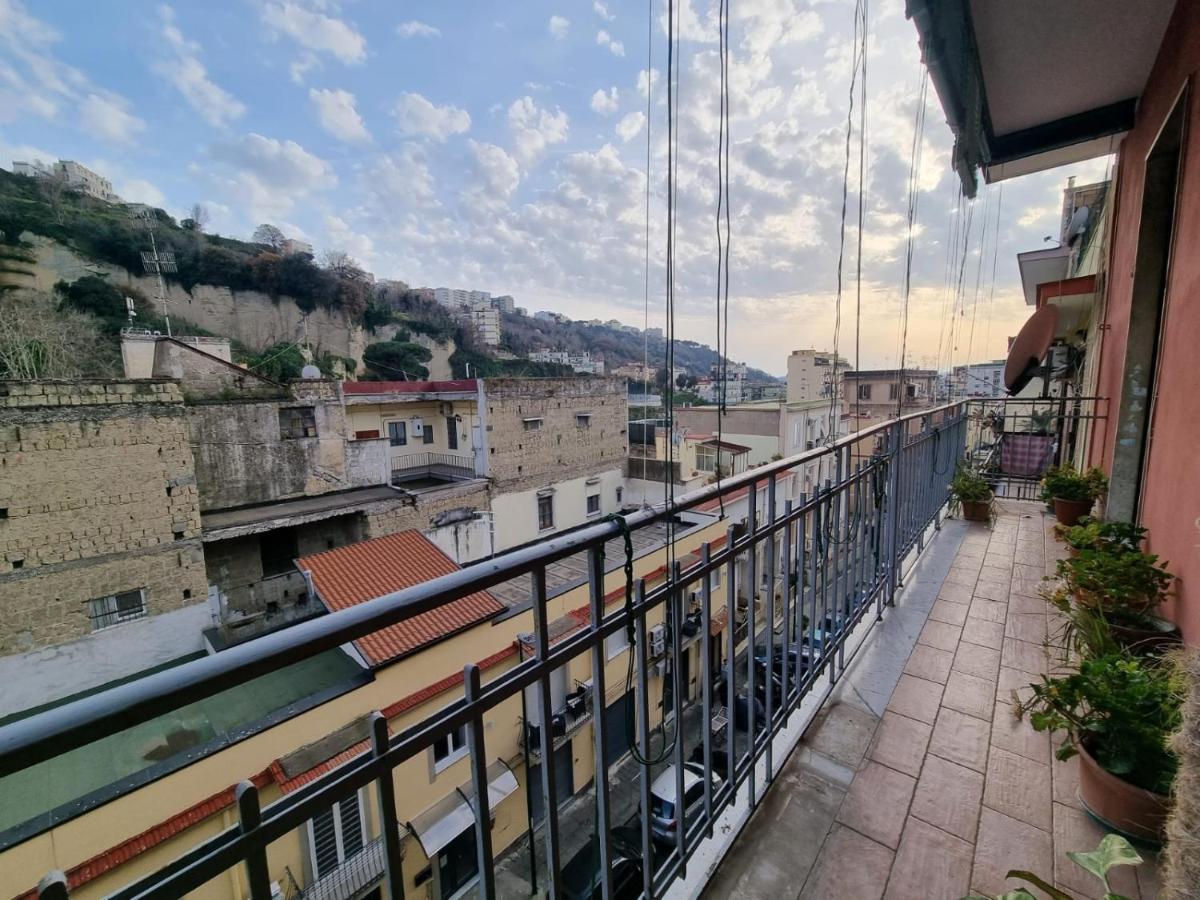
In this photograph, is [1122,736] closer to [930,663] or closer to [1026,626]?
[930,663]

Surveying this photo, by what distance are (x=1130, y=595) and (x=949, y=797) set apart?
1376mm

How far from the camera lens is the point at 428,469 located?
17.8 metres

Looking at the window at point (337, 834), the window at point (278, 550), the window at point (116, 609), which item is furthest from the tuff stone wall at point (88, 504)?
the window at point (337, 834)

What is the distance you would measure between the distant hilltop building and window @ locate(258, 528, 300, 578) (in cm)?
2849

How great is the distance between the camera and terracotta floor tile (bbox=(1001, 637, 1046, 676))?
85.0 inches

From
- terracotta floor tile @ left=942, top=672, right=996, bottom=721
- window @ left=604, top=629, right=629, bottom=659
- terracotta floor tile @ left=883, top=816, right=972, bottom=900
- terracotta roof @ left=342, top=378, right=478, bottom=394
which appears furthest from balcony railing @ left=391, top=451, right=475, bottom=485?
terracotta floor tile @ left=883, top=816, right=972, bottom=900

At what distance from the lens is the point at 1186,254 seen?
228cm

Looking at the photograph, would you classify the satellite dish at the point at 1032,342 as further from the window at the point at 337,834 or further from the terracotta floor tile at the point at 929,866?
the window at the point at 337,834

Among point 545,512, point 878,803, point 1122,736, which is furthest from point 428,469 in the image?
point 1122,736

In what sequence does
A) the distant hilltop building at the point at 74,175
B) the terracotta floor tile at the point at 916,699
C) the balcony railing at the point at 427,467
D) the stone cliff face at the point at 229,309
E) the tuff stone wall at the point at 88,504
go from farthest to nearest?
the distant hilltop building at the point at 74,175
the stone cliff face at the point at 229,309
the balcony railing at the point at 427,467
the tuff stone wall at the point at 88,504
the terracotta floor tile at the point at 916,699

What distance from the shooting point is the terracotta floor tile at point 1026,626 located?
2392 millimetres

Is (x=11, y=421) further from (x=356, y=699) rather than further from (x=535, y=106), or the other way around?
(x=535, y=106)

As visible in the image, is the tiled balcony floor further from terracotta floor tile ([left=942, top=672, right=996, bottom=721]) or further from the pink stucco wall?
the pink stucco wall

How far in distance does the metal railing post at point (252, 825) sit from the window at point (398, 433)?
17.7m
